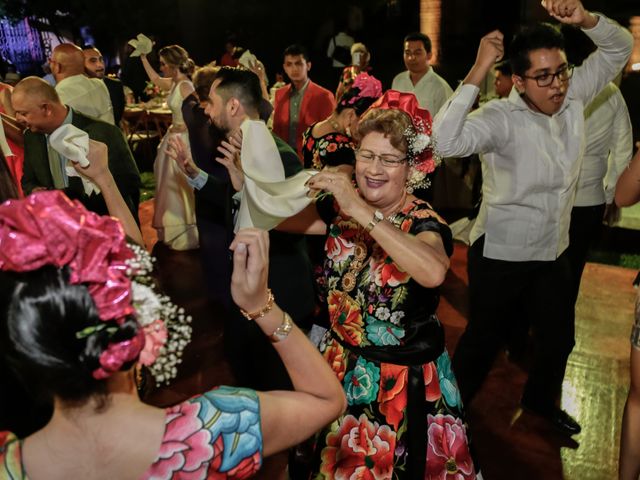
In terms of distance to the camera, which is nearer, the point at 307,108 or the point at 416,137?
the point at 416,137

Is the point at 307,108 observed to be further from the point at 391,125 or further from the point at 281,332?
the point at 281,332

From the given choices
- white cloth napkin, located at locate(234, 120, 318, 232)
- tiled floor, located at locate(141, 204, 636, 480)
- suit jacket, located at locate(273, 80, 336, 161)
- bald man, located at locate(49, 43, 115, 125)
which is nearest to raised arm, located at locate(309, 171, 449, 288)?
white cloth napkin, located at locate(234, 120, 318, 232)

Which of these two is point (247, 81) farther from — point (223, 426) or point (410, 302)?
point (223, 426)

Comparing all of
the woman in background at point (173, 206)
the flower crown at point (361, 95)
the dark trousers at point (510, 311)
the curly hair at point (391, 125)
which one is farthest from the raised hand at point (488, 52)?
the woman in background at point (173, 206)

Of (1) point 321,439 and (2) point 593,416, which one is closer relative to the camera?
(1) point 321,439

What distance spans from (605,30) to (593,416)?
1.74m

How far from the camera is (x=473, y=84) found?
7.58 ft

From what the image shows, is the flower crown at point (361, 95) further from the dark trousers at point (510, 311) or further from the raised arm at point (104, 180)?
the raised arm at point (104, 180)

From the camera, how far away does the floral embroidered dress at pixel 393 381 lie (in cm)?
184

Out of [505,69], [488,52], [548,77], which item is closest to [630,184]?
[548,77]

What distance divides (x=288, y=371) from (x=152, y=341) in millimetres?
261

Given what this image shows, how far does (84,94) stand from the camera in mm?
4688

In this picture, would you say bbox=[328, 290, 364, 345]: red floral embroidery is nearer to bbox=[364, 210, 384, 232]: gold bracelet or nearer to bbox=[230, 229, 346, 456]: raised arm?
bbox=[364, 210, 384, 232]: gold bracelet


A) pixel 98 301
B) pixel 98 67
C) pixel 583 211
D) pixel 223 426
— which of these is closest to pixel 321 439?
pixel 223 426
